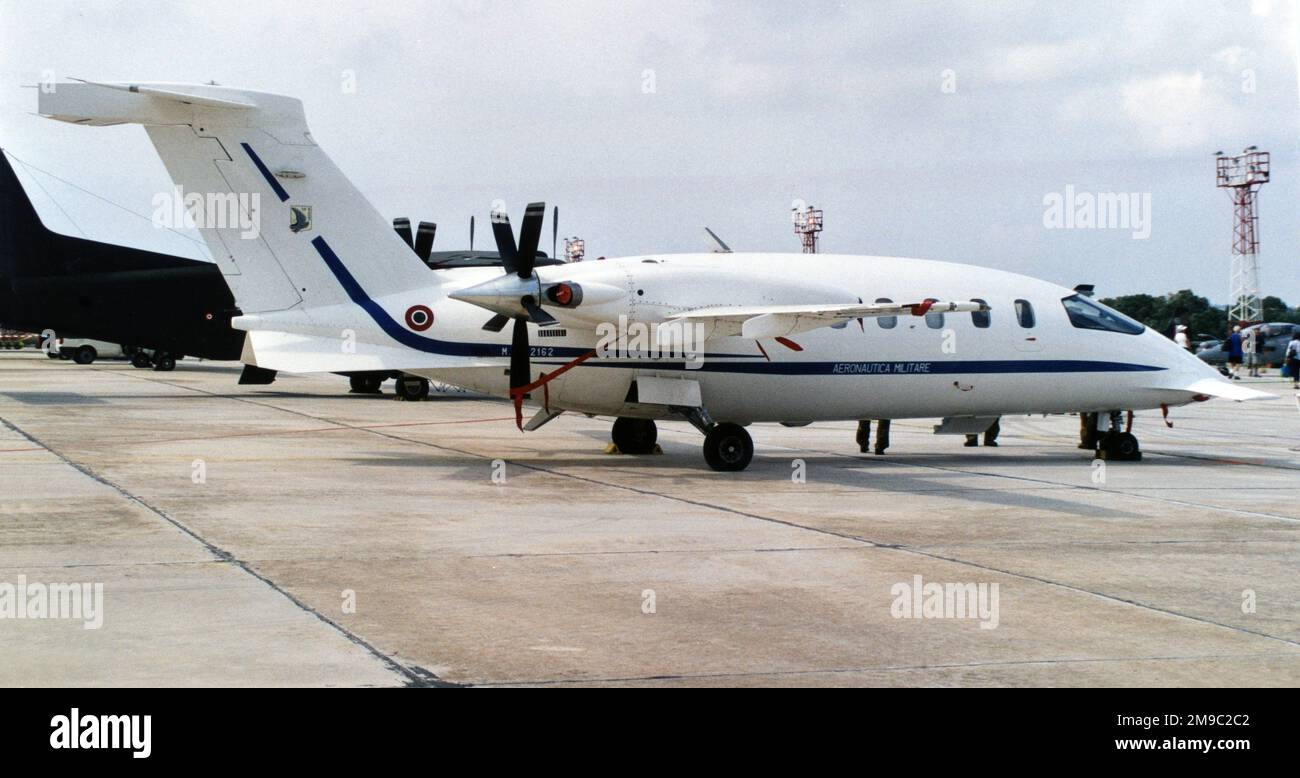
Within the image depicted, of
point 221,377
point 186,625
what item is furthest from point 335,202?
point 221,377

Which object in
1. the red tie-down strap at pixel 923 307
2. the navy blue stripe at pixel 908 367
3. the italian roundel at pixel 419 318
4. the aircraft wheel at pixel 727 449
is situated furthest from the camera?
the navy blue stripe at pixel 908 367

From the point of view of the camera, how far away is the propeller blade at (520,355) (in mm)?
18812

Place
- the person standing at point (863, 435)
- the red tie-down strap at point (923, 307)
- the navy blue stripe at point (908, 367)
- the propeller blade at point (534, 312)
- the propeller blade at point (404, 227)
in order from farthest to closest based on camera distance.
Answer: the propeller blade at point (404, 227)
the person standing at point (863, 435)
the navy blue stripe at point (908, 367)
the propeller blade at point (534, 312)
the red tie-down strap at point (923, 307)

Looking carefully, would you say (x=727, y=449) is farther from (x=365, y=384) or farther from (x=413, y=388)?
(x=365, y=384)

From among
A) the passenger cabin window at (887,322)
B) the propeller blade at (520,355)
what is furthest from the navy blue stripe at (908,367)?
the propeller blade at (520,355)

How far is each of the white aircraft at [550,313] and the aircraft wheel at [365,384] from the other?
18321mm

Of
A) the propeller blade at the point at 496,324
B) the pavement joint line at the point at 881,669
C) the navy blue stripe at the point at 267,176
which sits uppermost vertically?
the navy blue stripe at the point at 267,176

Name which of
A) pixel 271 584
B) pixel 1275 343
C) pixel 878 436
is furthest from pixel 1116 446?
pixel 1275 343

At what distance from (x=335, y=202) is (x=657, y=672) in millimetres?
13618

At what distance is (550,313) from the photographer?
19438 mm

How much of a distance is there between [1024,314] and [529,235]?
30.5 ft

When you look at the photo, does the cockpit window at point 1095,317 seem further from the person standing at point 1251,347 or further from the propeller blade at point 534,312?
the person standing at point 1251,347

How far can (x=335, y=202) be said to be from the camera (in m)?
19.6
